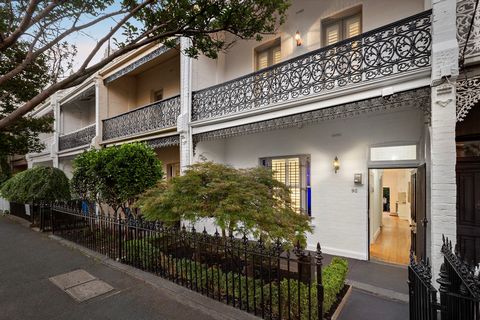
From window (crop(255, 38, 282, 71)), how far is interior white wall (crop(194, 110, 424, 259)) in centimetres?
257

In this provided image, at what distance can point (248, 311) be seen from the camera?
149 inches

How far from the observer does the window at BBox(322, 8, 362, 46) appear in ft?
24.3

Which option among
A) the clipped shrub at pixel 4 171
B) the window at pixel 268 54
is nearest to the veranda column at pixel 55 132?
the clipped shrub at pixel 4 171

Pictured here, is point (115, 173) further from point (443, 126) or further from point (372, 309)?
point (443, 126)

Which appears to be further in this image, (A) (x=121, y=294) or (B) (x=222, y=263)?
(B) (x=222, y=263)

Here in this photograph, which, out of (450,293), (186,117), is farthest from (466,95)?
(186,117)

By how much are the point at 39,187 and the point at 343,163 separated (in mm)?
11527

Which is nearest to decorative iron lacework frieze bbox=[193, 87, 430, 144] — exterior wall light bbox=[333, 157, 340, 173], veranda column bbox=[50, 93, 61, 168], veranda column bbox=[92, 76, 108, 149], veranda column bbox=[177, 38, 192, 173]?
veranda column bbox=[177, 38, 192, 173]

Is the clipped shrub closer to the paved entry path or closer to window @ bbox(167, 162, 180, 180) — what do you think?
window @ bbox(167, 162, 180, 180)

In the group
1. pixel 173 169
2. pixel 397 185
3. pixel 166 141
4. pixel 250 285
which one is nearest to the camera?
pixel 250 285

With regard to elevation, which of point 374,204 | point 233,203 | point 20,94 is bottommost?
point 374,204

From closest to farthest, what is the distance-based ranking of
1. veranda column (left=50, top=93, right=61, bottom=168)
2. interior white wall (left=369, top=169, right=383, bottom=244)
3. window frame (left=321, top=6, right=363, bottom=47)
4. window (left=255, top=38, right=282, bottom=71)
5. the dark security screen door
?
the dark security screen door, window frame (left=321, top=6, right=363, bottom=47), interior white wall (left=369, top=169, right=383, bottom=244), window (left=255, top=38, right=282, bottom=71), veranda column (left=50, top=93, right=61, bottom=168)

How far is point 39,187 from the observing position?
10469mm

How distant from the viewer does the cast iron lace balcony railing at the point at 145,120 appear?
31.1ft
